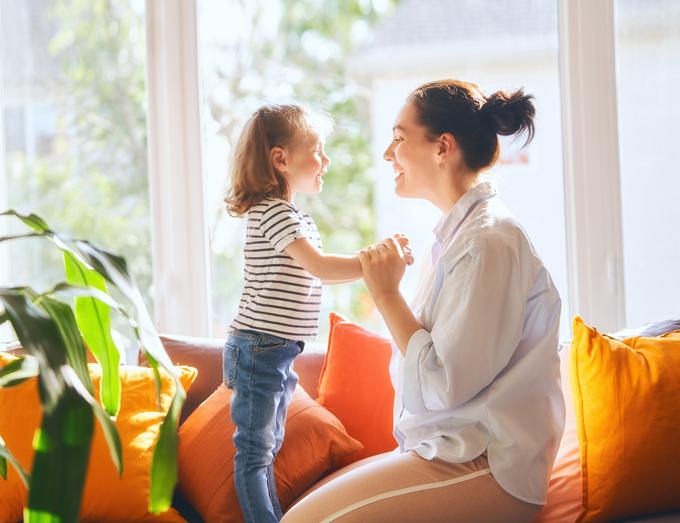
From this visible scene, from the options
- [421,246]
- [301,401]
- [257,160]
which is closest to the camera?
[257,160]

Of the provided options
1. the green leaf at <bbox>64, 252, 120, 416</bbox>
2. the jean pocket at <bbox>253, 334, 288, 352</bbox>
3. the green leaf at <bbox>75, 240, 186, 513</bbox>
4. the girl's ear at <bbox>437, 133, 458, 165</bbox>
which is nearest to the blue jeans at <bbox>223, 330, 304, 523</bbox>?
the jean pocket at <bbox>253, 334, 288, 352</bbox>

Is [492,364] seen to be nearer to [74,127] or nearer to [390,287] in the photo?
[390,287]

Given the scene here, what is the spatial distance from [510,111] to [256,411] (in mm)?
912

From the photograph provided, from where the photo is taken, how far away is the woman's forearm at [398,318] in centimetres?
179

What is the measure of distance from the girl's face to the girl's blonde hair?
0.02 meters

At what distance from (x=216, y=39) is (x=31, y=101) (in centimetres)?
73

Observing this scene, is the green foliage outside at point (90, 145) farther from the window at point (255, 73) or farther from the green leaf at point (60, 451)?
the green leaf at point (60, 451)

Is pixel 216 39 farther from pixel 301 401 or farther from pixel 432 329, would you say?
pixel 432 329

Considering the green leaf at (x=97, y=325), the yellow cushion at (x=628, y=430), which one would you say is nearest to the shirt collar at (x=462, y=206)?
the yellow cushion at (x=628, y=430)

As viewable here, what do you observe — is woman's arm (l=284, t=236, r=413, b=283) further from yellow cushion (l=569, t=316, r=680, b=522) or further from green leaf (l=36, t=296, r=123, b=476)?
green leaf (l=36, t=296, r=123, b=476)

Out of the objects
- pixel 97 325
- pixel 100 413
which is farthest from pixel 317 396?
pixel 100 413

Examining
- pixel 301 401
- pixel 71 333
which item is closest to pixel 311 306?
pixel 301 401

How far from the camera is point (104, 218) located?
3055 millimetres

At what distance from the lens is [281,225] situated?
1.94 metres
